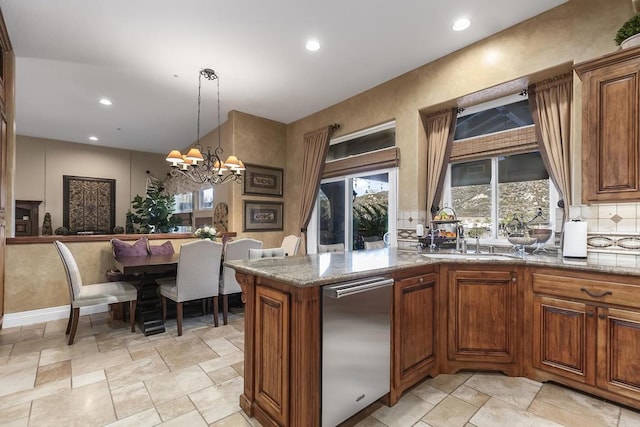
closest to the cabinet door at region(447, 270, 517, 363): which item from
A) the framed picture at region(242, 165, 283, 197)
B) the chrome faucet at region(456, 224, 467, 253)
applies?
the chrome faucet at region(456, 224, 467, 253)

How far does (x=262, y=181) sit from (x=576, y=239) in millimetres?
4327

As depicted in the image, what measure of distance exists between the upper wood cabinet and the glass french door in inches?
75.9

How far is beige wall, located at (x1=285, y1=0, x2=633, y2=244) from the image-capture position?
7.88 ft

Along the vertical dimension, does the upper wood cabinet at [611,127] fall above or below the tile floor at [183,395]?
above

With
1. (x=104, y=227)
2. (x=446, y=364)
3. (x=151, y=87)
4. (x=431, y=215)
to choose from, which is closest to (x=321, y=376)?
(x=446, y=364)

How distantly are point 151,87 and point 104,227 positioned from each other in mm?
5108

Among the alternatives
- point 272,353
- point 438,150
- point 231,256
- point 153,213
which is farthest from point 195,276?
point 153,213

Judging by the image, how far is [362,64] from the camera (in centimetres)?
352

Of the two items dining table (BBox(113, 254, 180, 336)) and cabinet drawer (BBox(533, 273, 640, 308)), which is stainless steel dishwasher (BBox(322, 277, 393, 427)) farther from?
dining table (BBox(113, 254, 180, 336))

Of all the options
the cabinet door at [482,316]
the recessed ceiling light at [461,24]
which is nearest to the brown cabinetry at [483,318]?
the cabinet door at [482,316]

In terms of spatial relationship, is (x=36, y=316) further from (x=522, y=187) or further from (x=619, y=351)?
(x=522, y=187)

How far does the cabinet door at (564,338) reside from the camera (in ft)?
6.49

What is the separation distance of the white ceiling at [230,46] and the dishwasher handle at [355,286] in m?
2.37

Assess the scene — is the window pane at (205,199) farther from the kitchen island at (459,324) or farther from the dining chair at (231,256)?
the kitchen island at (459,324)
